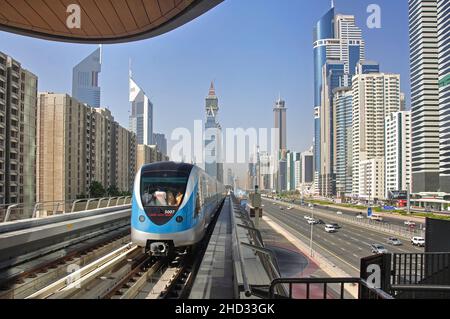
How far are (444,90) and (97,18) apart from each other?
669 cm

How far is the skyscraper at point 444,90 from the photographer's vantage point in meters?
4.98

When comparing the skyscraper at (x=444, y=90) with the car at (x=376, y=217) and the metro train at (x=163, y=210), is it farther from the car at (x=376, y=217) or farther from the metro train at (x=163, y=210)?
the metro train at (x=163, y=210)

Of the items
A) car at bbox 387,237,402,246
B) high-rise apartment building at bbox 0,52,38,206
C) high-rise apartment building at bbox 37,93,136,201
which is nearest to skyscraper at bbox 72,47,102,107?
car at bbox 387,237,402,246

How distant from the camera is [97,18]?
7.70 meters

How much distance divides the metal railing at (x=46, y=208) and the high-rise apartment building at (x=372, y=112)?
9.12 m

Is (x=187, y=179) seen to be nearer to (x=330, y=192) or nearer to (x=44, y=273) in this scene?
(x=44, y=273)

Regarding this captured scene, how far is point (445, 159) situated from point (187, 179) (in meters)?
5.23

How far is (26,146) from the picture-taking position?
37.1 m

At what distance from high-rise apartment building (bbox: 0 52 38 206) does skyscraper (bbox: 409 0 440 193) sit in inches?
1446

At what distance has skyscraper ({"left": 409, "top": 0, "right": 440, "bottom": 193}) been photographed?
543 centimetres

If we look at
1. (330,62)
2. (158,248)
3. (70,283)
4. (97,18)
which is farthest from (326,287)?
(97,18)

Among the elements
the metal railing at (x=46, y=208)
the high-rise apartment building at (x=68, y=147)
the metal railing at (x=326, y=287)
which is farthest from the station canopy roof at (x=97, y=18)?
the high-rise apartment building at (x=68, y=147)

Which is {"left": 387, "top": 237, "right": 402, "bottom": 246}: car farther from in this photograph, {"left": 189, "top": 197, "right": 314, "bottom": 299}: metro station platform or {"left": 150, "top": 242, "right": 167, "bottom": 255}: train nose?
{"left": 150, "top": 242, "right": 167, "bottom": 255}: train nose

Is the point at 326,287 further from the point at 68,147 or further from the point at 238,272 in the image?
the point at 68,147
